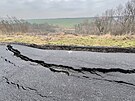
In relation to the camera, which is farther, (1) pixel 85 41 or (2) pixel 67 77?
(1) pixel 85 41

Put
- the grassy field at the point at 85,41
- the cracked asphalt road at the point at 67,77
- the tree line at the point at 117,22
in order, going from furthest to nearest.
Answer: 1. the tree line at the point at 117,22
2. the grassy field at the point at 85,41
3. the cracked asphalt road at the point at 67,77

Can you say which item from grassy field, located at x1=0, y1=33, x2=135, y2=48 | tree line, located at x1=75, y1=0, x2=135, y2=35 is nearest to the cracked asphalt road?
grassy field, located at x1=0, y1=33, x2=135, y2=48

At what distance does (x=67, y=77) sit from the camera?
440cm

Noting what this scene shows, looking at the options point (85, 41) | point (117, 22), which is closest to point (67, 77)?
point (85, 41)

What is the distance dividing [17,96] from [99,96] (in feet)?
4.99

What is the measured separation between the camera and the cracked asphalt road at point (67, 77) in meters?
3.56

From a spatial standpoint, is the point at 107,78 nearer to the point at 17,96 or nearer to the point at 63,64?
the point at 63,64

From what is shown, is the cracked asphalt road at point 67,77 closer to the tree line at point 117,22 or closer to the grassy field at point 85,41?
the grassy field at point 85,41

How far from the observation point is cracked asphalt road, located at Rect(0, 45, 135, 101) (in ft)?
A: 11.7

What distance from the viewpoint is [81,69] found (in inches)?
192

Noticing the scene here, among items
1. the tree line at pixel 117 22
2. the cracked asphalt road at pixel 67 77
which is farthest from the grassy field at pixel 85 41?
the tree line at pixel 117 22

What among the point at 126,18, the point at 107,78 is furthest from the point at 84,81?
the point at 126,18

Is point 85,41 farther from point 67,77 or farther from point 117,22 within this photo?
point 117,22

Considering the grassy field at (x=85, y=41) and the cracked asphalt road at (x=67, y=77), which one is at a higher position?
the grassy field at (x=85, y=41)
